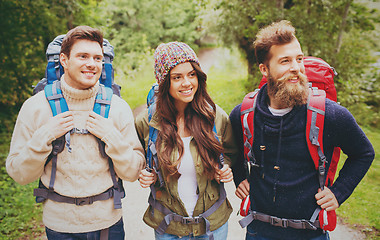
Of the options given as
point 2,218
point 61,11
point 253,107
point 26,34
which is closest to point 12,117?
point 26,34

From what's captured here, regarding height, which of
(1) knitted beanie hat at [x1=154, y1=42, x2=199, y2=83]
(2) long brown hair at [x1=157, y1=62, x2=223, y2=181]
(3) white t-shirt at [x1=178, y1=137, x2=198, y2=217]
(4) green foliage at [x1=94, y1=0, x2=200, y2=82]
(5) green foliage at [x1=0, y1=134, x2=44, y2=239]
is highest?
(4) green foliage at [x1=94, y1=0, x2=200, y2=82]

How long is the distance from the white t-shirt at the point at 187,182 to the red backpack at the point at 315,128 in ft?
1.31

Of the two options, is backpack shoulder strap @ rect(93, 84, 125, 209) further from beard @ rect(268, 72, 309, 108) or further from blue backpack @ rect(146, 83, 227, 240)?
beard @ rect(268, 72, 309, 108)

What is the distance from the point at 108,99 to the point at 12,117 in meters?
7.93

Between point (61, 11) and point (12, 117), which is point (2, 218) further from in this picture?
point (61, 11)

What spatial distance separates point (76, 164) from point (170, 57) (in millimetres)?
1025

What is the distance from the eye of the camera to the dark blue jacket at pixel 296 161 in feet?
6.71

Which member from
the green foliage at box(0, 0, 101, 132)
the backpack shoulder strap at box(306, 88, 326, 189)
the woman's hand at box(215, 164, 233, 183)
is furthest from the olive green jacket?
the green foliage at box(0, 0, 101, 132)

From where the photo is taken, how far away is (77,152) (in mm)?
2170

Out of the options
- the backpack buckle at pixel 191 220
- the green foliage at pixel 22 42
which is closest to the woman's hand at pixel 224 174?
the backpack buckle at pixel 191 220

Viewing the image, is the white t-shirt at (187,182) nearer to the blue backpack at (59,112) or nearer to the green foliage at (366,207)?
the blue backpack at (59,112)

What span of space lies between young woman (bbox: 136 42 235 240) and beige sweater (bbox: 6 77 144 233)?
0.89 ft

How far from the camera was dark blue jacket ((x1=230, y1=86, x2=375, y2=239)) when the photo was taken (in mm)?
2045

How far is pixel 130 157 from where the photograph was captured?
224 centimetres
